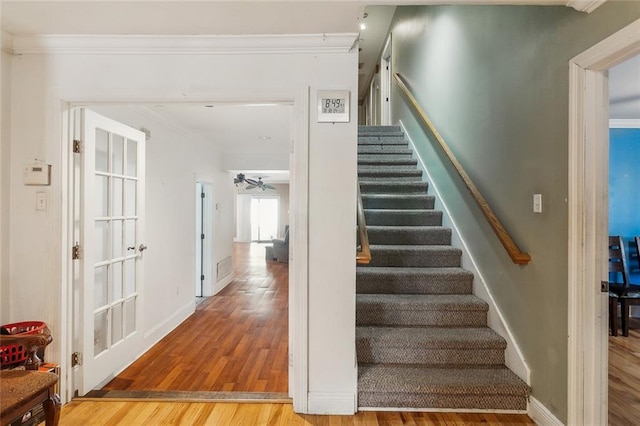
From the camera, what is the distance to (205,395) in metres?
2.14

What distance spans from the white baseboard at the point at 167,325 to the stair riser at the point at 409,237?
7.80 ft

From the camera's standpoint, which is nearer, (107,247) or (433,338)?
(433,338)

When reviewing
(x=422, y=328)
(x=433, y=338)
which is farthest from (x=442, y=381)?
(x=422, y=328)

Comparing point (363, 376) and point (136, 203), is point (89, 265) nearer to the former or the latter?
point (136, 203)

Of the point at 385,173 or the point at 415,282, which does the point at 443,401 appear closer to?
the point at 415,282

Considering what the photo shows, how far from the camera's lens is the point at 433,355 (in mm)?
2129

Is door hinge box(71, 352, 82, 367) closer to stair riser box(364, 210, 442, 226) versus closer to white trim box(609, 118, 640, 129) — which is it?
stair riser box(364, 210, 442, 226)

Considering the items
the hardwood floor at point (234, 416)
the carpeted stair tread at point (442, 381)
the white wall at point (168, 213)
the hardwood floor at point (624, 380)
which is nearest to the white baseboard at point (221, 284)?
the white wall at point (168, 213)

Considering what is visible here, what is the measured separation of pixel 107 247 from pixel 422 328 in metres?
2.51

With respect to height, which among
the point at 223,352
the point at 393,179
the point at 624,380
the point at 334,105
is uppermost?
the point at 334,105

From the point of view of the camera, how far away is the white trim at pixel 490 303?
1983 millimetres

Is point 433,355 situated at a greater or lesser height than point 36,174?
lesser

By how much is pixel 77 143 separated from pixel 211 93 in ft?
3.26

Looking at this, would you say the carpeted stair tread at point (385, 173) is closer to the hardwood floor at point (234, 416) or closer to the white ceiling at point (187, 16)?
the white ceiling at point (187, 16)
